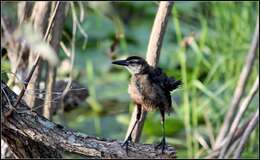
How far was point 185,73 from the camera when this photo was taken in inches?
185

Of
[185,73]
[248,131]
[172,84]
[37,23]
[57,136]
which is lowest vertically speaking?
[248,131]

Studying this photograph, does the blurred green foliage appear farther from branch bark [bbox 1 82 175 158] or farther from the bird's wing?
branch bark [bbox 1 82 175 158]

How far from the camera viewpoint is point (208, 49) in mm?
5945

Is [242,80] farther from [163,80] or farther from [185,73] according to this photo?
[163,80]

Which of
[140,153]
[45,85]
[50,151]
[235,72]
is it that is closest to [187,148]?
[235,72]

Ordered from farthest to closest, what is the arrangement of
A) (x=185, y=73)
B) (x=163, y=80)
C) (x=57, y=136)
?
(x=185, y=73) < (x=163, y=80) < (x=57, y=136)

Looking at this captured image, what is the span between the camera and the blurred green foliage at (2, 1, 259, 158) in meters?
5.28

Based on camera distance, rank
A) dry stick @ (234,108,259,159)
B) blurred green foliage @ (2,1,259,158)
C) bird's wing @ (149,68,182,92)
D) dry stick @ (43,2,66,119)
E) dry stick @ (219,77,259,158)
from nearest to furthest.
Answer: bird's wing @ (149,68,182,92) < dry stick @ (43,2,66,119) < dry stick @ (234,108,259,159) < dry stick @ (219,77,259,158) < blurred green foliage @ (2,1,259,158)

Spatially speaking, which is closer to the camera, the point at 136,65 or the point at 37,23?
the point at 136,65

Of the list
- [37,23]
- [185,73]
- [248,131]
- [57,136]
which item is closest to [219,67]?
[185,73]

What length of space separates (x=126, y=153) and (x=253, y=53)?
155 cm

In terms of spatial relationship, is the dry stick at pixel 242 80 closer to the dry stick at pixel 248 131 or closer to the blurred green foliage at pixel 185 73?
the dry stick at pixel 248 131

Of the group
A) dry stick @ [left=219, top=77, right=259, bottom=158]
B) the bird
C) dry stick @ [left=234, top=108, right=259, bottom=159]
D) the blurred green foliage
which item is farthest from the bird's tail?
the blurred green foliage

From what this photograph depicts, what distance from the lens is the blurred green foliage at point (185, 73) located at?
17.3ft
